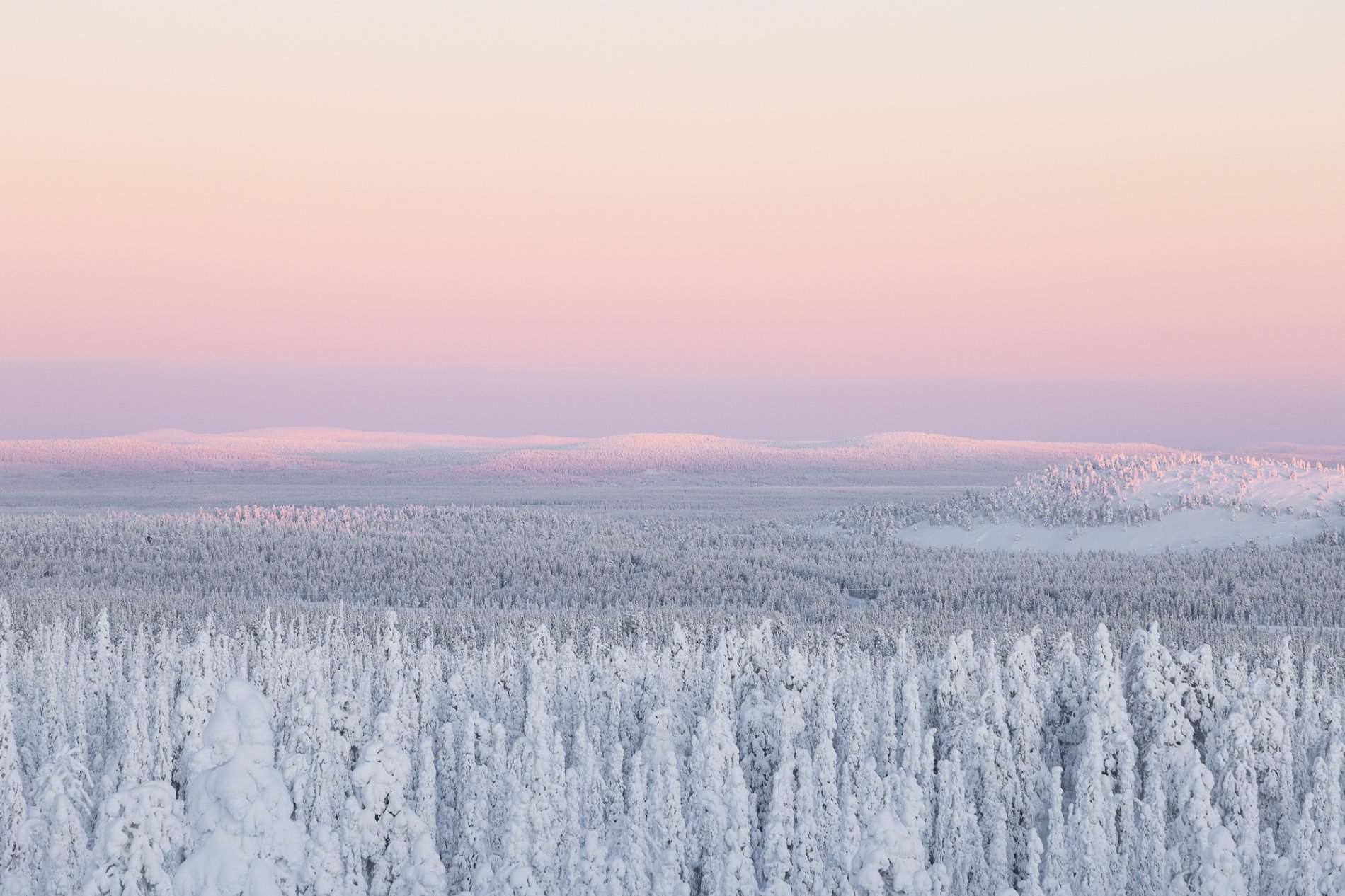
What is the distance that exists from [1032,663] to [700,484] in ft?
428

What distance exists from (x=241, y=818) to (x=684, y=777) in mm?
8799

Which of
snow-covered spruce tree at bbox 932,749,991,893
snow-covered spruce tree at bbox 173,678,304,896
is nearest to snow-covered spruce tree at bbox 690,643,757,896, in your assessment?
snow-covered spruce tree at bbox 932,749,991,893

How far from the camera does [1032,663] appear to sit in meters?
17.1

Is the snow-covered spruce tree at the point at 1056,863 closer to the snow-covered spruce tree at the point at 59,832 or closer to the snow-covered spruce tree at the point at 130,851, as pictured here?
the snow-covered spruce tree at the point at 130,851

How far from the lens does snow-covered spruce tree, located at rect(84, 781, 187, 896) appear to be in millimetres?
6664

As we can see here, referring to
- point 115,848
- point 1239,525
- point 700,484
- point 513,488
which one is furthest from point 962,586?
point 700,484

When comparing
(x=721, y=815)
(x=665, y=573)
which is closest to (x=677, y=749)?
(x=721, y=815)

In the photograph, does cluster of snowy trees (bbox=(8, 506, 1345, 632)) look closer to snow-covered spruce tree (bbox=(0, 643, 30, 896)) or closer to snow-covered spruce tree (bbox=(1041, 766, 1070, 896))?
snow-covered spruce tree (bbox=(1041, 766, 1070, 896))

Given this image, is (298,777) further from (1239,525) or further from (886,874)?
(1239,525)

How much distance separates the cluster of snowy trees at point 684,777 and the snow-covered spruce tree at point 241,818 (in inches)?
0.7

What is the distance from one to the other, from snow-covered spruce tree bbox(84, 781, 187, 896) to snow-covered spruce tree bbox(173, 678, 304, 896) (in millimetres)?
229

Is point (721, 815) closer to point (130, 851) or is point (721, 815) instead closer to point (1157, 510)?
point (130, 851)

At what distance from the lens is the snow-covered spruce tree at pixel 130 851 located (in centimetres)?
666

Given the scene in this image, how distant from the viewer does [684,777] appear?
14.7 m
